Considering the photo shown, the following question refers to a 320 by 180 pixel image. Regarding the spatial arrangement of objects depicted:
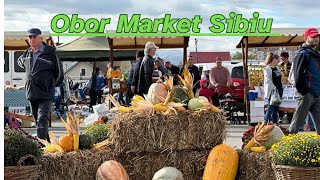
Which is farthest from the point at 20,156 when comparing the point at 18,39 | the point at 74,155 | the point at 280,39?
the point at 280,39

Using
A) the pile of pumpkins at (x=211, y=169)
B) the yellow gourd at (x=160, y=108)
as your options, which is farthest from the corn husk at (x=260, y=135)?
the yellow gourd at (x=160, y=108)

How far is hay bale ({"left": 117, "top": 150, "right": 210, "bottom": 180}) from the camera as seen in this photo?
21.6ft

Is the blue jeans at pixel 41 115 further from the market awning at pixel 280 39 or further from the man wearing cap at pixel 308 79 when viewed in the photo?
the market awning at pixel 280 39

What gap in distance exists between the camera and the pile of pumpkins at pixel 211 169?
20.6 ft

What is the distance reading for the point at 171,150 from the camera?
21.4 ft

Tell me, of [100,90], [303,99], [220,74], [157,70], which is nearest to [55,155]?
[303,99]

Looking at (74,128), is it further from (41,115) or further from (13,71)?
(13,71)

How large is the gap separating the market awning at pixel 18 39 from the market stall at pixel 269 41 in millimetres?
4814

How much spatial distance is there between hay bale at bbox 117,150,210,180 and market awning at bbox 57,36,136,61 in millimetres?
16484

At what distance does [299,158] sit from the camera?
600 cm

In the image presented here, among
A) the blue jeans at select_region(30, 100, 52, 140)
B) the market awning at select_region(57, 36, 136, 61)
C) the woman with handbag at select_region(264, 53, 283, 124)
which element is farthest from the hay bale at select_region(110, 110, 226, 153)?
the market awning at select_region(57, 36, 136, 61)

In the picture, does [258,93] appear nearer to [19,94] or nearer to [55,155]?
[19,94]

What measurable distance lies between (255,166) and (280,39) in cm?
1123

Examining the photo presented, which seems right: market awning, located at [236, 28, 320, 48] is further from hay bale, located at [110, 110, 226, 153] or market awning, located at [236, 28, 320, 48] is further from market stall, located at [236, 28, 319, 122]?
hay bale, located at [110, 110, 226, 153]
